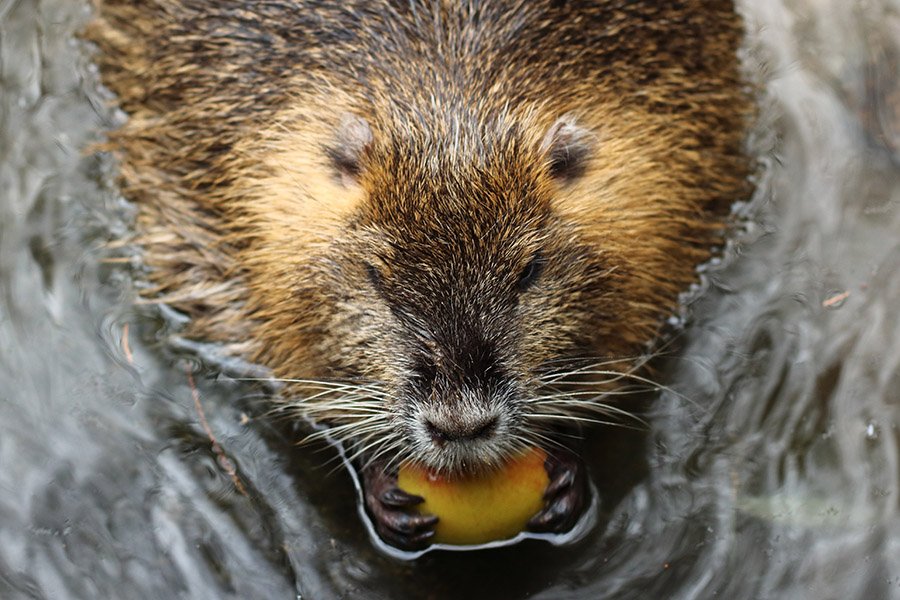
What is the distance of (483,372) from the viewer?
11.9ft

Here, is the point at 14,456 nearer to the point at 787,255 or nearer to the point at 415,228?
the point at 415,228

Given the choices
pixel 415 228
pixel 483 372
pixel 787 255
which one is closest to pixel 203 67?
pixel 415 228

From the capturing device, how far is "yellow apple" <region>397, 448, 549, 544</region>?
380 centimetres

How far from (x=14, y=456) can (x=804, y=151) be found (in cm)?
287

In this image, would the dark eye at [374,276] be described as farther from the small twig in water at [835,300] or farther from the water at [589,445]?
the small twig in water at [835,300]

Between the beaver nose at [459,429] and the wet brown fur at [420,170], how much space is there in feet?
0.58

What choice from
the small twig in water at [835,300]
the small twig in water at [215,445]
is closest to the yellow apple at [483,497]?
the small twig in water at [215,445]

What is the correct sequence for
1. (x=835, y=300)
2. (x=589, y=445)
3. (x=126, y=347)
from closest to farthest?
(x=589, y=445) < (x=126, y=347) < (x=835, y=300)

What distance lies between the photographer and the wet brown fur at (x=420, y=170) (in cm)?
382

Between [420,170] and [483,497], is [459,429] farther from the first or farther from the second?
[420,170]

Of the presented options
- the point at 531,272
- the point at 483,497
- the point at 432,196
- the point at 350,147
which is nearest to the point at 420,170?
the point at 432,196

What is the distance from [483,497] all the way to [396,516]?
0.27 m

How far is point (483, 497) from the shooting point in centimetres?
380

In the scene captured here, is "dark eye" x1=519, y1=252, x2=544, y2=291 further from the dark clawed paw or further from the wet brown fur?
the dark clawed paw
